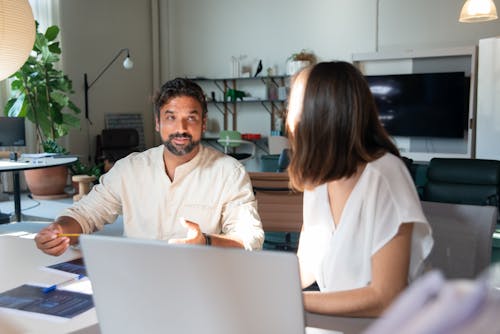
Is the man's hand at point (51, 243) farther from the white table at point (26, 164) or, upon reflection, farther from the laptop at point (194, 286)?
the white table at point (26, 164)

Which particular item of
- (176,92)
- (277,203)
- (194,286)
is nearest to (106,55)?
(277,203)

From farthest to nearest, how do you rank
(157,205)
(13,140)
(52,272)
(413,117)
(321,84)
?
(413,117) → (13,140) → (157,205) → (52,272) → (321,84)

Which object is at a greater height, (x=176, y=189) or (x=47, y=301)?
(x=176, y=189)

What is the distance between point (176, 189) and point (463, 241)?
1017 millimetres

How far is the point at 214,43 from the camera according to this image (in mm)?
9188

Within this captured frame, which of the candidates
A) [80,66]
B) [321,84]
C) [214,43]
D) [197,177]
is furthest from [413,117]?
[321,84]

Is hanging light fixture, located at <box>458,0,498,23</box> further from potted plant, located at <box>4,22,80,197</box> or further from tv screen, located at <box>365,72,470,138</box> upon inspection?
potted plant, located at <box>4,22,80,197</box>

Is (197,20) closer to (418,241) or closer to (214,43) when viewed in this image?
(214,43)

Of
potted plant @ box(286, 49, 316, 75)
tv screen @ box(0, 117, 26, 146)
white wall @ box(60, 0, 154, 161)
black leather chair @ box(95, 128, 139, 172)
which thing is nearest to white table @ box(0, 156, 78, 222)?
tv screen @ box(0, 117, 26, 146)

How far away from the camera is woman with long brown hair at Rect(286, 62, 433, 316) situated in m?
1.21

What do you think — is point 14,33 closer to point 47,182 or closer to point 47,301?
point 47,301

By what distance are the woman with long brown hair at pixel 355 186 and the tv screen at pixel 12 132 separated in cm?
521

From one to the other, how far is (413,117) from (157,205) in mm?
6115

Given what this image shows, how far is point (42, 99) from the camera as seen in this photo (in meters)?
6.90
